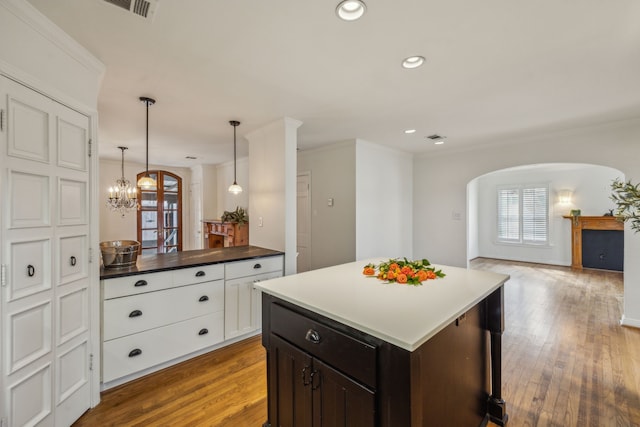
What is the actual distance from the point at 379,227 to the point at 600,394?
308 centimetres

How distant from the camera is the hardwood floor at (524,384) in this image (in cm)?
192

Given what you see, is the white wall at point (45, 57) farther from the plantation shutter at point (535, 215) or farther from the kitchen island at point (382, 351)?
the plantation shutter at point (535, 215)

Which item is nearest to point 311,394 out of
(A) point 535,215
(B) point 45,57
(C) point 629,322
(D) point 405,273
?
(D) point 405,273

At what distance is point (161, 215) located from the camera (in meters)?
7.06

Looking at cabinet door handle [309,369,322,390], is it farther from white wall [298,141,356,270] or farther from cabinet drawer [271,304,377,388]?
white wall [298,141,356,270]

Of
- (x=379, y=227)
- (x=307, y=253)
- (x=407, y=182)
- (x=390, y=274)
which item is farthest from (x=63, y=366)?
(x=407, y=182)

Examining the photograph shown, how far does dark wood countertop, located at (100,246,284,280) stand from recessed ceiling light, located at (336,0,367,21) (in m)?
2.27

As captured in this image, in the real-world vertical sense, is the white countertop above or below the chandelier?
below

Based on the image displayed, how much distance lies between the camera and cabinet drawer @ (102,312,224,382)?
2199 millimetres

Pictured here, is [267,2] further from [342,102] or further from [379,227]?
[379,227]

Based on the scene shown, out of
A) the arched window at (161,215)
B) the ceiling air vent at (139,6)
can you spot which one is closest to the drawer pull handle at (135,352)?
the ceiling air vent at (139,6)

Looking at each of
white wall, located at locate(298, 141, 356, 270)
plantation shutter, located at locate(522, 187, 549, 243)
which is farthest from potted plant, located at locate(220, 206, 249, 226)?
plantation shutter, located at locate(522, 187, 549, 243)

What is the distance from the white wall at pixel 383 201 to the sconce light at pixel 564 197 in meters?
4.16

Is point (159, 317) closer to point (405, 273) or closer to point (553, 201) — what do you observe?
point (405, 273)
